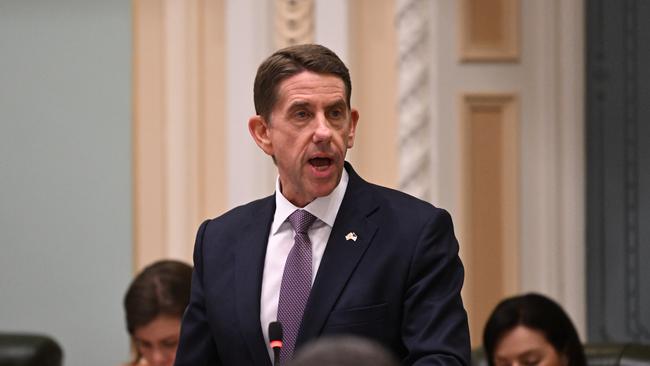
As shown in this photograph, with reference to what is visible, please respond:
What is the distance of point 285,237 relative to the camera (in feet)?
8.00

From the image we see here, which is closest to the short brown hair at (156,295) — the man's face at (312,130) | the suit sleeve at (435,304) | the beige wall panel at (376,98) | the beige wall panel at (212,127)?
the beige wall panel at (212,127)

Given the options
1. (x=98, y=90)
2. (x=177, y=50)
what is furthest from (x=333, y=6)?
(x=98, y=90)

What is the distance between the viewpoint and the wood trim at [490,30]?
16.0 feet

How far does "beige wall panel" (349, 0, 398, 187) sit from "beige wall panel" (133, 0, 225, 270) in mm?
545

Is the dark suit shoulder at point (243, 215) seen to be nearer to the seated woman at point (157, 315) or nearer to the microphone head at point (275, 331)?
the microphone head at point (275, 331)

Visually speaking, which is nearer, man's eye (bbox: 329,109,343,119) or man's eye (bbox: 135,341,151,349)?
man's eye (bbox: 329,109,343,119)

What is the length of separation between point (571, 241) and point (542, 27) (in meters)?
0.87

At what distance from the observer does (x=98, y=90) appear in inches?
195

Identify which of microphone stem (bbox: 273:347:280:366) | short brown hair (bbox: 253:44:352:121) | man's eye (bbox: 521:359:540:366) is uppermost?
short brown hair (bbox: 253:44:352:121)

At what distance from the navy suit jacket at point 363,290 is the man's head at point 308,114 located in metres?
0.11

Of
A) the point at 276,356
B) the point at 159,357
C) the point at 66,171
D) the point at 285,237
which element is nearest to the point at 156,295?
the point at 159,357

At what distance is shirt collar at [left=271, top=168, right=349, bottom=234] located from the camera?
7.90 ft

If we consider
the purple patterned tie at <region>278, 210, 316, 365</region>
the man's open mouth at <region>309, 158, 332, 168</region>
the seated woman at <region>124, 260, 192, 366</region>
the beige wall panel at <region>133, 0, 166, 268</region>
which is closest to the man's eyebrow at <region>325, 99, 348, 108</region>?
the man's open mouth at <region>309, 158, 332, 168</region>

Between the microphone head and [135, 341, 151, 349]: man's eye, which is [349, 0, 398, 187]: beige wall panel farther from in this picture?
the microphone head
